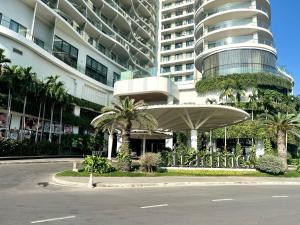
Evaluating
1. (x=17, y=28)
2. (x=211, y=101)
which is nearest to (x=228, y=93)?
(x=211, y=101)

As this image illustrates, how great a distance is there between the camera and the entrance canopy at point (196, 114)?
99.1 feet

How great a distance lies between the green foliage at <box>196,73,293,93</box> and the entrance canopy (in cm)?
1944

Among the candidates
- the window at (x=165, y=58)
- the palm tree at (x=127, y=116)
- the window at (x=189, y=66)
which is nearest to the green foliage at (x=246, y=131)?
the palm tree at (x=127, y=116)

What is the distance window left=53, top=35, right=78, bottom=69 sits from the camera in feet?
167

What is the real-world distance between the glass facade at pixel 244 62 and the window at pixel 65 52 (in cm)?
2648

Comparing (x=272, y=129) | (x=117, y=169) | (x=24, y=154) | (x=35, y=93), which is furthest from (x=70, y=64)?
(x=272, y=129)

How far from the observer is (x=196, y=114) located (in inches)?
1293

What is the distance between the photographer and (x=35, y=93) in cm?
4175

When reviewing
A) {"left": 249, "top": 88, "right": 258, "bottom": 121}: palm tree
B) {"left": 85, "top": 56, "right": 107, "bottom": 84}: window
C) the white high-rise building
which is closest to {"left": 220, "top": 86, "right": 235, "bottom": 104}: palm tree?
{"left": 249, "top": 88, "right": 258, "bottom": 121}: palm tree

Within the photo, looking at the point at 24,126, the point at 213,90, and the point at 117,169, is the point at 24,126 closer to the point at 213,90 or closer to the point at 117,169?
the point at 117,169

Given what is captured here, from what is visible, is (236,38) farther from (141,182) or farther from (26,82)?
(141,182)

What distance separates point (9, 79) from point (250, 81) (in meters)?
39.0

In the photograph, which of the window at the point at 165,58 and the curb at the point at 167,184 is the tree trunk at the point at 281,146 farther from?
the window at the point at 165,58

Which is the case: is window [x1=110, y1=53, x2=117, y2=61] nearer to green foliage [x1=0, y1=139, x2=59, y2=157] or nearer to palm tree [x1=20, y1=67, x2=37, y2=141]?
palm tree [x1=20, y1=67, x2=37, y2=141]
